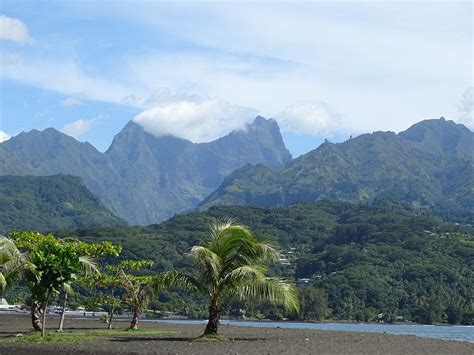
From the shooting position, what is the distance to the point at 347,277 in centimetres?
19725

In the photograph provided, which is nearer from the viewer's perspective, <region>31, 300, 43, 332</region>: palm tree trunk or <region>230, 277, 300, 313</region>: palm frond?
<region>230, 277, 300, 313</region>: palm frond

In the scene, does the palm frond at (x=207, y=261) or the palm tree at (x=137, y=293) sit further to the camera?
the palm tree at (x=137, y=293)

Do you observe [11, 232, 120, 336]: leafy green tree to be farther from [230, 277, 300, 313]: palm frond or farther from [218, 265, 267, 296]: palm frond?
[230, 277, 300, 313]: palm frond

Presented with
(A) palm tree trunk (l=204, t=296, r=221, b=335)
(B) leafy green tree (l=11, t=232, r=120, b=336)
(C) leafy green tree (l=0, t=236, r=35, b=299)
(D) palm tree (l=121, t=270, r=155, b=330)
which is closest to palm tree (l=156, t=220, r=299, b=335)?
(A) palm tree trunk (l=204, t=296, r=221, b=335)

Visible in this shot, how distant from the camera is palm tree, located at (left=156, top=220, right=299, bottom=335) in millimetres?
40312

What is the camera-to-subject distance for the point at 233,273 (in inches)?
1583

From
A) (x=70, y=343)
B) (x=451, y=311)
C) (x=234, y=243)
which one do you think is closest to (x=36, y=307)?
(x=70, y=343)

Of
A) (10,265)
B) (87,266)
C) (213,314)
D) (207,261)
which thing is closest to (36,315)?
(87,266)

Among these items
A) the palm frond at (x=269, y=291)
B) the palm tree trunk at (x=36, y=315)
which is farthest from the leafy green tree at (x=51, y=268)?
the palm frond at (x=269, y=291)

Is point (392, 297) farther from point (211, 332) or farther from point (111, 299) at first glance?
point (211, 332)

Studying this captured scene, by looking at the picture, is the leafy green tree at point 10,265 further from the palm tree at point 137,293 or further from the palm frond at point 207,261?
the palm tree at point 137,293

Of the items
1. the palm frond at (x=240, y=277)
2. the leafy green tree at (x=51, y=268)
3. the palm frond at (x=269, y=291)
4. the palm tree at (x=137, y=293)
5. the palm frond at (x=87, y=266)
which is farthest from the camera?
the palm tree at (x=137, y=293)

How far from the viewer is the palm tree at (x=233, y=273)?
40.3 meters

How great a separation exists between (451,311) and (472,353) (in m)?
121
